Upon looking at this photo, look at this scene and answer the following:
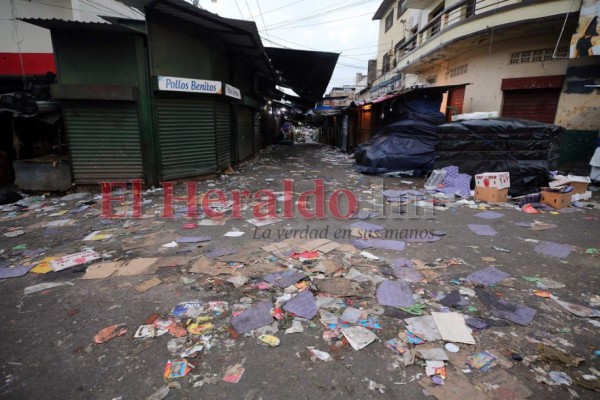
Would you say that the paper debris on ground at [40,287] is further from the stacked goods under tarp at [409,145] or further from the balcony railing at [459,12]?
the balcony railing at [459,12]

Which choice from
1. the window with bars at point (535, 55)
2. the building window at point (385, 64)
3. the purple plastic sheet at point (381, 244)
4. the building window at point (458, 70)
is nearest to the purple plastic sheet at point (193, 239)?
the purple plastic sheet at point (381, 244)

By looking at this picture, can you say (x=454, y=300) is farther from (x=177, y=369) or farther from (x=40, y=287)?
(x=40, y=287)

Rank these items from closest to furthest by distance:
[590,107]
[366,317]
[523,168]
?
[366,317]
[523,168]
[590,107]

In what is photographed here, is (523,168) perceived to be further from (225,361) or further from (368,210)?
(225,361)

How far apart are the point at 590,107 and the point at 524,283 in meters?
8.49

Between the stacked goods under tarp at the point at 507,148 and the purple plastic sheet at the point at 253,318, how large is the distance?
646 cm

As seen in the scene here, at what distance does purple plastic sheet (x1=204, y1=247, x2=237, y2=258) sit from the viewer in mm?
3650

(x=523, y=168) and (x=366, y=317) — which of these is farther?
(x=523, y=168)

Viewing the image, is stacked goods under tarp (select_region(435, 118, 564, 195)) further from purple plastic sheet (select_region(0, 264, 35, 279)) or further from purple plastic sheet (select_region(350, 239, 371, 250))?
purple plastic sheet (select_region(0, 264, 35, 279))

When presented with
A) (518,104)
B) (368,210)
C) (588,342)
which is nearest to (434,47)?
(518,104)

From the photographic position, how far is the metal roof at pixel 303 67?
456 inches

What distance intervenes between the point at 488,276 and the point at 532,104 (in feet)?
29.5

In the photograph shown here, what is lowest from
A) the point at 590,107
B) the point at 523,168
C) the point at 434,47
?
the point at 523,168

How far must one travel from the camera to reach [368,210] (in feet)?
18.5
